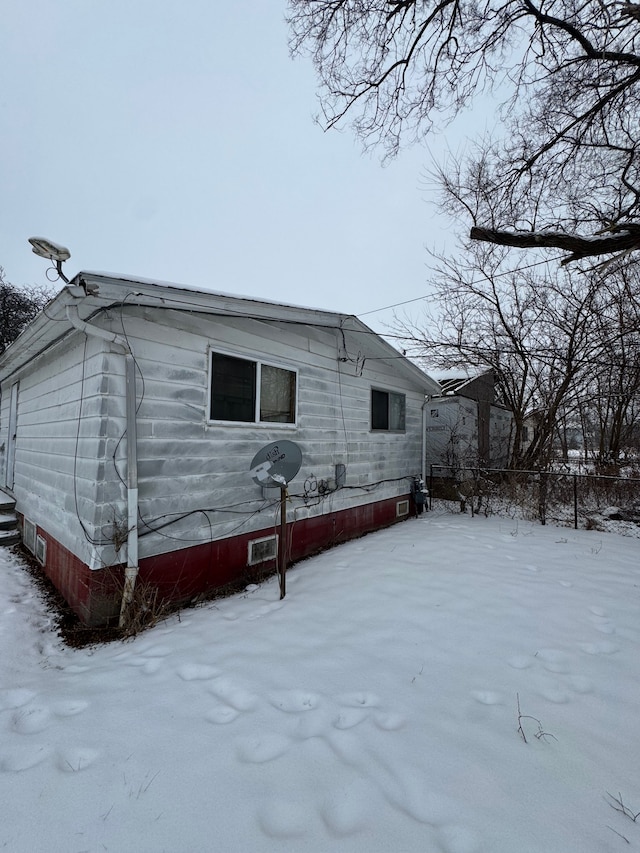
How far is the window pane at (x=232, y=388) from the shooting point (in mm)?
4074

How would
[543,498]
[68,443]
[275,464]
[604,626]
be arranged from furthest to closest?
[543,498]
[275,464]
[68,443]
[604,626]

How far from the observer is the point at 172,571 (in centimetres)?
362

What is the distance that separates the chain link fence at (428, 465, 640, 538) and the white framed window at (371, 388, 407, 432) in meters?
2.00

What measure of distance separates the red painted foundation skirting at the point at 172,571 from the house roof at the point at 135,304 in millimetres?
2293

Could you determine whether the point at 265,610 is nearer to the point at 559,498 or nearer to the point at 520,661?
the point at 520,661

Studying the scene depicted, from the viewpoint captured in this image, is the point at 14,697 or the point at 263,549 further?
the point at 263,549

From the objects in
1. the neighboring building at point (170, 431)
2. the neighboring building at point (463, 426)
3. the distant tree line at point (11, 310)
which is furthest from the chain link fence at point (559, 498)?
the distant tree line at point (11, 310)

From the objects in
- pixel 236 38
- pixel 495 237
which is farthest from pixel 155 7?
pixel 495 237

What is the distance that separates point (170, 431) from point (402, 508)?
18.9ft

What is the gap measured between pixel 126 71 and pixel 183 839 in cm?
1550

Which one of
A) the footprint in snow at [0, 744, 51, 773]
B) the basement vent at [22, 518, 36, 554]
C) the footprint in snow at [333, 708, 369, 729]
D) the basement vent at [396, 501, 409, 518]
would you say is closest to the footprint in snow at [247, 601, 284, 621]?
the footprint in snow at [333, 708, 369, 729]

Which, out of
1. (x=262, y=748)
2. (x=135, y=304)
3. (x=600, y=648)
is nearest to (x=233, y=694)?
(x=262, y=748)

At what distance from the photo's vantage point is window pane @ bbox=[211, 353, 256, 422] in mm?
4074

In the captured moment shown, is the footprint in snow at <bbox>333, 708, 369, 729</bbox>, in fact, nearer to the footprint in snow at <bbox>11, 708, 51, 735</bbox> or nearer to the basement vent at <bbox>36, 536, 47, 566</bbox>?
the footprint in snow at <bbox>11, 708, 51, 735</bbox>
